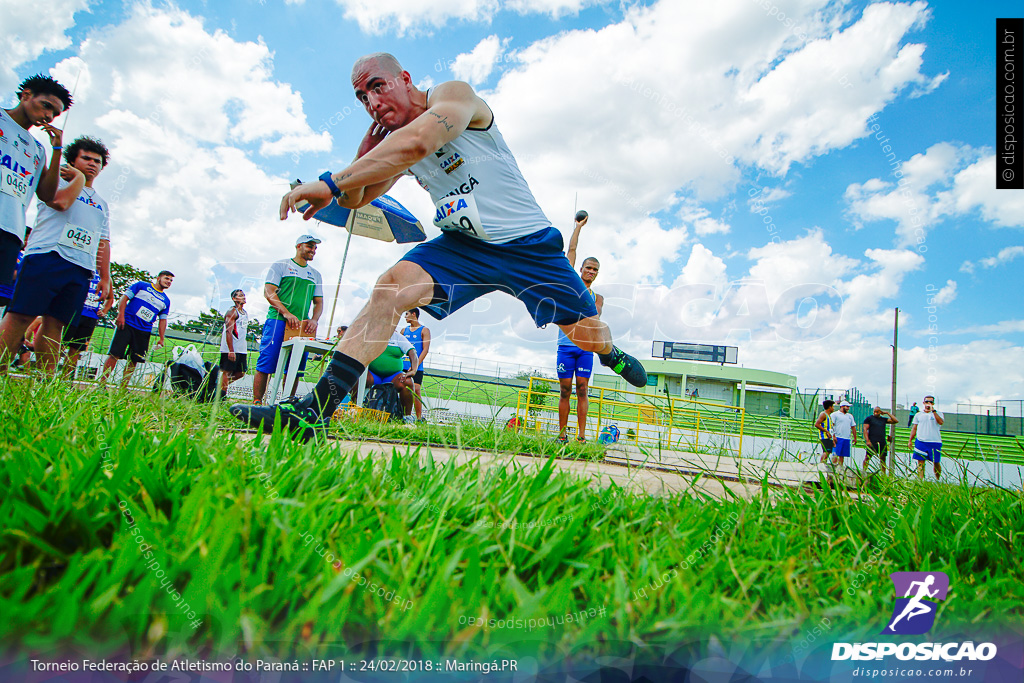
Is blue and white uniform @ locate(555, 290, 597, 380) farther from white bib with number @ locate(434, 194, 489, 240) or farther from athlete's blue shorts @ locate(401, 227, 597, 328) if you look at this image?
white bib with number @ locate(434, 194, 489, 240)

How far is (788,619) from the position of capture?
882 mm

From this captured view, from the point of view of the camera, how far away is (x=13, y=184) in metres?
3.29

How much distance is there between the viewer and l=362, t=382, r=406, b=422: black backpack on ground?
7.26 meters

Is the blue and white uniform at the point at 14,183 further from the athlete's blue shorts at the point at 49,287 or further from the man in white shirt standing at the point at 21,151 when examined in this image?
the athlete's blue shorts at the point at 49,287

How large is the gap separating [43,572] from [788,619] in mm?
1294

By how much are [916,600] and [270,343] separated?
6217mm

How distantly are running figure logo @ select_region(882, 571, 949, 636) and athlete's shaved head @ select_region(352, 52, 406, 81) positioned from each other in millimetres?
2984

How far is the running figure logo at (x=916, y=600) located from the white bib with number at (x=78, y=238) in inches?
202

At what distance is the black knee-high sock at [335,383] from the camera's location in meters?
2.28

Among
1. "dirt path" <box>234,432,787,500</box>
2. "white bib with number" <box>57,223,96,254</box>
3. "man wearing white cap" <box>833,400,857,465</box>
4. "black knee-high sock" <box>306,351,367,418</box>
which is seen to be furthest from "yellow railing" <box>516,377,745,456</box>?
"white bib with number" <box>57,223,96,254</box>

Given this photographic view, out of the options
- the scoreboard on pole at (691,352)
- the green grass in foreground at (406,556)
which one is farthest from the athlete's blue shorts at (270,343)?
the scoreboard on pole at (691,352)

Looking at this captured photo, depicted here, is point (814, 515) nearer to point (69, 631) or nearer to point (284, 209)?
point (69, 631)

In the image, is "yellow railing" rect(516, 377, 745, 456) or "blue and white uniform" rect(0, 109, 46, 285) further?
"blue and white uniform" rect(0, 109, 46, 285)

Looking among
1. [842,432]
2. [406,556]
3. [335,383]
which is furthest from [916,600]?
[842,432]
